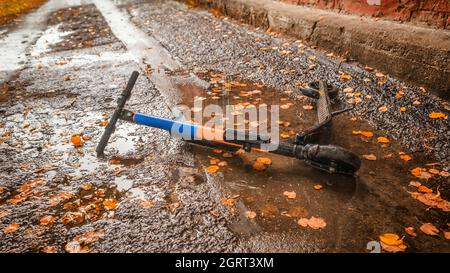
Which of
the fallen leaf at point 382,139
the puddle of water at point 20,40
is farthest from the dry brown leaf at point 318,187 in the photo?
the puddle of water at point 20,40

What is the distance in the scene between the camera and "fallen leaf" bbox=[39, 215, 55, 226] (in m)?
2.22

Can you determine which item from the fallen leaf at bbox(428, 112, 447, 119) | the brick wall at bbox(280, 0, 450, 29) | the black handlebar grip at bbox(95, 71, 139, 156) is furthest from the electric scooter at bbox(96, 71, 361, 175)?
the brick wall at bbox(280, 0, 450, 29)

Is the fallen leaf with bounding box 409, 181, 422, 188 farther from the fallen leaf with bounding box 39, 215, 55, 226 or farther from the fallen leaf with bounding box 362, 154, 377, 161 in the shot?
the fallen leaf with bounding box 39, 215, 55, 226

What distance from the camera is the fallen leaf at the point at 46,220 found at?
2.22 metres

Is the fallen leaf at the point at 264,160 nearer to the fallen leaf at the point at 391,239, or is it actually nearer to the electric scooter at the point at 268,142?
the electric scooter at the point at 268,142

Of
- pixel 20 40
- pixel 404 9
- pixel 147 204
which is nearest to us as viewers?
pixel 147 204

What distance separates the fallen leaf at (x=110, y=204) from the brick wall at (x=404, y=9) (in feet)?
14.6

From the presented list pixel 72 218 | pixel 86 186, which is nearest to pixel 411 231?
pixel 72 218

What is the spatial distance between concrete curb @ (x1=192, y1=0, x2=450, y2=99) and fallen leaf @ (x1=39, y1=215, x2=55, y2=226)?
412cm

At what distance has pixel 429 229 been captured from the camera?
6.62 ft

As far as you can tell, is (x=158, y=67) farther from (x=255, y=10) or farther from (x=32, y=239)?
(x=32, y=239)

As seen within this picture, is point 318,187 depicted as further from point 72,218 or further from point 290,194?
point 72,218

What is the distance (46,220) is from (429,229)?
2.67 meters
